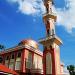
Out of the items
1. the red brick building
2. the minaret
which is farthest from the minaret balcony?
the red brick building

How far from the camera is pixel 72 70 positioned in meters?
55.1

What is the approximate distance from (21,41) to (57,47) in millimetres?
10891

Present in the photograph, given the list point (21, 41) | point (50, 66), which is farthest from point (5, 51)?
point (50, 66)

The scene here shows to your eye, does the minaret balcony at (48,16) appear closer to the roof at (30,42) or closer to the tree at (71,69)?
the roof at (30,42)

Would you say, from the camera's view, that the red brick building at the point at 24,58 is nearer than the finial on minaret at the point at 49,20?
No

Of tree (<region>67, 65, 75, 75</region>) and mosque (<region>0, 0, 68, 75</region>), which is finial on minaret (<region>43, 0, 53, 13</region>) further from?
tree (<region>67, 65, 75, 75</region>)

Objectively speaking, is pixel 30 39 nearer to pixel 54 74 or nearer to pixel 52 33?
pixel 52 33

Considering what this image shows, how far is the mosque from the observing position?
35688mm

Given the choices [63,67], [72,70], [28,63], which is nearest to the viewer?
[28,63]

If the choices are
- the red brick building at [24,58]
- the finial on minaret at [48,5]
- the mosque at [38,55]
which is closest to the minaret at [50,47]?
the mosque at [38,55]

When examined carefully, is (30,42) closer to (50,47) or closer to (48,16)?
(48,16)

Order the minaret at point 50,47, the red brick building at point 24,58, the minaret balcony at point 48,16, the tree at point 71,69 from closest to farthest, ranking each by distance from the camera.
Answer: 1. the minaret at point 50,47
2. the red brick building at point 24,58
3. the minaret balcony at point 48,16
4. the tree at point 71,69

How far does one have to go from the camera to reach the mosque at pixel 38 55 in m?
35.7

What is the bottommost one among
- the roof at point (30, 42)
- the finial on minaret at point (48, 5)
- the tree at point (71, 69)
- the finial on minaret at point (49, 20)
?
the tree at point (71, 69)
